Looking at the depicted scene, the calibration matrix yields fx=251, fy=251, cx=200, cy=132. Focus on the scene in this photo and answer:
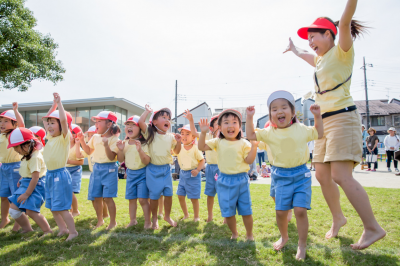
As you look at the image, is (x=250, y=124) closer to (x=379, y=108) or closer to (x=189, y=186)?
(x=189, y=186)

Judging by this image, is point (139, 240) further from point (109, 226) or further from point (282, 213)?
point (282, 213)

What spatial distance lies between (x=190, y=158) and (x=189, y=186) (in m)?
0.54

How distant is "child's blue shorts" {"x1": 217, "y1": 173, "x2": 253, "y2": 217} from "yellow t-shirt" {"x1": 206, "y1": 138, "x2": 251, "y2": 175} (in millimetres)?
96

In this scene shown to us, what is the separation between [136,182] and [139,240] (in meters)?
1.10

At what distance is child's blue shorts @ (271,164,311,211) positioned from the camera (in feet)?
9.21

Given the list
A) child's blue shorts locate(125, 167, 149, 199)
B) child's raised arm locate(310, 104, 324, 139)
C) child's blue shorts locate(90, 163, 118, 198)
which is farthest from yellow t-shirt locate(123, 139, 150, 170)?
child's raised arm locate(310, 104, 324, 139)

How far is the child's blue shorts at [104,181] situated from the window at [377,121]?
47.4 meters

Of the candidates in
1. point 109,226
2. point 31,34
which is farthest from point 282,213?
point 31,34

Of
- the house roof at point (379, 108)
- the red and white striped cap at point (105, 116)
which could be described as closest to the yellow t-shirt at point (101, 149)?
the red and white striped cap at point (105, 116)

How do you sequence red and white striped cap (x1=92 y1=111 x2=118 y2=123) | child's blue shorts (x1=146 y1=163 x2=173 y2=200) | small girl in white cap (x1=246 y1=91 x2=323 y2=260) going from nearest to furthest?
small girl in white cap (x1=246 y1=91 x2=323 y2=260), child's blue shorts (x1=146 y1=163 x2=173 y2=200), red and white striped cap (x1=92 y1=111 x2=118 y2=123)

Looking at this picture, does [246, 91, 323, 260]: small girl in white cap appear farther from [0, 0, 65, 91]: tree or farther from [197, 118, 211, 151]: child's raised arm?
[0, 0, 65, 91]: tree

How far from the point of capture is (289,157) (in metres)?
2.89

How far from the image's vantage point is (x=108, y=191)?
4.33 m

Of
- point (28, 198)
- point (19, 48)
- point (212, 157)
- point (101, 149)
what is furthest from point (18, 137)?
point (19, 48)
